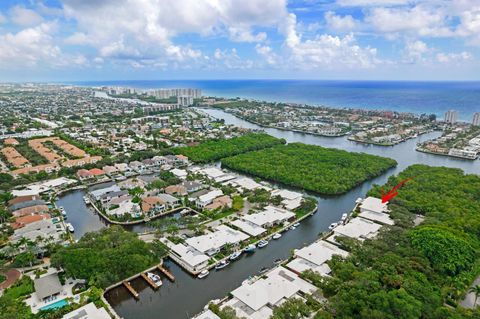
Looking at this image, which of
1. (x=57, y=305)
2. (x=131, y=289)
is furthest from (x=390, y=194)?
(x=57, y=305)

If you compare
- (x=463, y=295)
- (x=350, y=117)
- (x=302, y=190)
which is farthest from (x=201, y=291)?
(x=350, y=117)

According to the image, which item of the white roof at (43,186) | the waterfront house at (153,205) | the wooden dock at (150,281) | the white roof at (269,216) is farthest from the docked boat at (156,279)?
the white roof at (43,186)

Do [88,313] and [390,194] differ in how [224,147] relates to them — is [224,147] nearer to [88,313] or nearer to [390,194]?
[390,194]

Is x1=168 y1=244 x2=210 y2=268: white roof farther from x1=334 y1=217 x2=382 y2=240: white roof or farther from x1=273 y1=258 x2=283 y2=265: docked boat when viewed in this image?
x1=334 y1=217 x2=382 y2=240: white roof

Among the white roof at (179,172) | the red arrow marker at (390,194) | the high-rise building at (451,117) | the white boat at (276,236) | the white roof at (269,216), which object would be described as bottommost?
the white boat at (276,236)

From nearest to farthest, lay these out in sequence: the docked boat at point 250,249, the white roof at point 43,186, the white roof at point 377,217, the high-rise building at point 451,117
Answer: the docked boat at point 250,249, the white roof at point 377,217, the white roof at point 43,186, the high-rise building at point 451,117

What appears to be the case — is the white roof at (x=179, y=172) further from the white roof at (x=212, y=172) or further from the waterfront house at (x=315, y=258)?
the waterfront house at (x=315, y=258)
